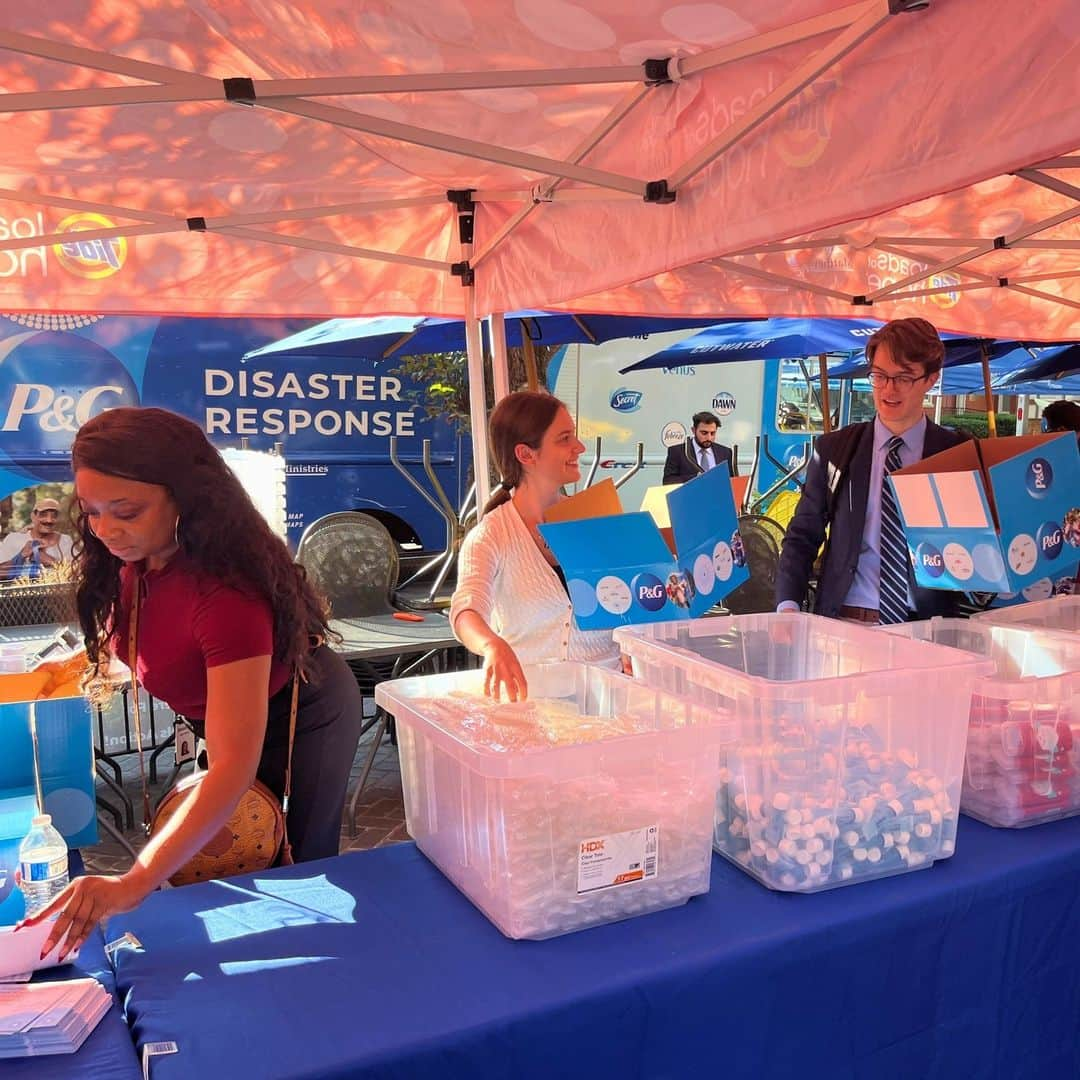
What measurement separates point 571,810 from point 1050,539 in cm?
126

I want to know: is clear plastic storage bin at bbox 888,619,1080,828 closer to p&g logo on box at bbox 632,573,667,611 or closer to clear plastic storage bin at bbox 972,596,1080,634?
clear plastic storage bin at bbox 972,596,1080,634

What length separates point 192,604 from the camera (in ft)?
5.07

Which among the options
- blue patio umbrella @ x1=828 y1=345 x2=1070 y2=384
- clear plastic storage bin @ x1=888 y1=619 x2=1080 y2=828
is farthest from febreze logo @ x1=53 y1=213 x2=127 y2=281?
blue patio umbrella @ x1=828 y1=345 x2=1070 y2=384

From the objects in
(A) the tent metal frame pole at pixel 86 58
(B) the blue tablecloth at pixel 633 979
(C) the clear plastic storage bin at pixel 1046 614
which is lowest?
(B) the blue tablecloth at pixel 633 979

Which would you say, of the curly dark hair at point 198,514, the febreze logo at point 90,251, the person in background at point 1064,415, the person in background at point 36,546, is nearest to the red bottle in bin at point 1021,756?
the curly dark hair at point 198,514

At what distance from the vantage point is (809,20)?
1.63 metres

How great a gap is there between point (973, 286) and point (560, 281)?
2.42 metres

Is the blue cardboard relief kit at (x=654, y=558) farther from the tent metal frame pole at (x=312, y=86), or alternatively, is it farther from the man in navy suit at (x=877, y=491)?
the tent metal frame pole at (x=312, y=86)

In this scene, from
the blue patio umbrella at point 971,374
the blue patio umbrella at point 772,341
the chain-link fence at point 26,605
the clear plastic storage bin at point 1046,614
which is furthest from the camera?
the blue patio umbrella at point 971,374

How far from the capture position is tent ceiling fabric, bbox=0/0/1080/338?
1481 mm

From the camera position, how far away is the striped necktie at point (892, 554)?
2457 mm

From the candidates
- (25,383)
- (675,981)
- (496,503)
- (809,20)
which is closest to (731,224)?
(809,20)

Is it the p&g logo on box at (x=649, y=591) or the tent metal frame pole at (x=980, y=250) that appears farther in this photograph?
the tent metal frame pole at (x=980, y=250)

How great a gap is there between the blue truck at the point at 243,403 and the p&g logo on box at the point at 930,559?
5.99 m
